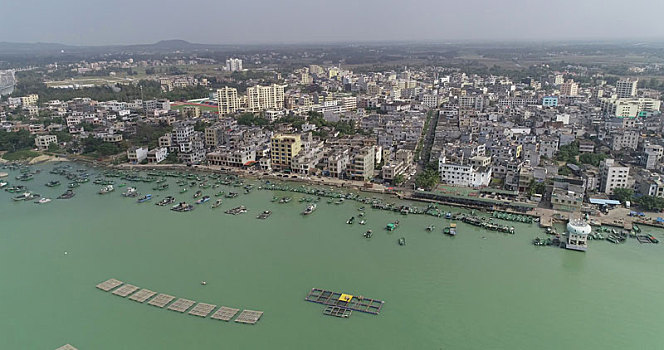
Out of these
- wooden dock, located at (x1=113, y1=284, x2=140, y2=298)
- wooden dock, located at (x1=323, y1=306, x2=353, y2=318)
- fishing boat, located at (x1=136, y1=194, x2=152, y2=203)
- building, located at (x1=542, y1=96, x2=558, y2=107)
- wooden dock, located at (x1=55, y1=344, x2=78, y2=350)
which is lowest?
wooden dock, located at (x1=55, y1=344, x2=78, y2=350)

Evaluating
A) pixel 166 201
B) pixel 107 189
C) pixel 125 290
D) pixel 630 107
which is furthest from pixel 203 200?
pixel 630 107

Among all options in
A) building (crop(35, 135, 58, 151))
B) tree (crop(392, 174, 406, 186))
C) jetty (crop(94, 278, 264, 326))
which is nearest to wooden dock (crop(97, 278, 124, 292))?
jetty (crop(94, 278, 264, 326))

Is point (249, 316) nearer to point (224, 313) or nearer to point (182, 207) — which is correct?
point (224, 313)

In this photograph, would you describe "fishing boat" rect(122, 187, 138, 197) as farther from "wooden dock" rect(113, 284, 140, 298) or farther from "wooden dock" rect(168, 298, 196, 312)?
"wooden dock" rect(168, 298, 196, 312)

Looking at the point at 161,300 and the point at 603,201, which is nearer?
the point at 161,300

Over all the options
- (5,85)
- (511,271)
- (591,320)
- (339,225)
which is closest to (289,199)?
(339,225)

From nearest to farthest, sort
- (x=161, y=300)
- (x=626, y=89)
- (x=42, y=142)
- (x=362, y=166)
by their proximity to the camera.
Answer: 1. (x=161, y=300)
2. (x=362, y=166)
3. (x=42, y=142)
4. (x=626, y=89)

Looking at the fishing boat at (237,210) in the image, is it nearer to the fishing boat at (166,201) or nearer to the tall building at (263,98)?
the fishing boat at (166,201)
